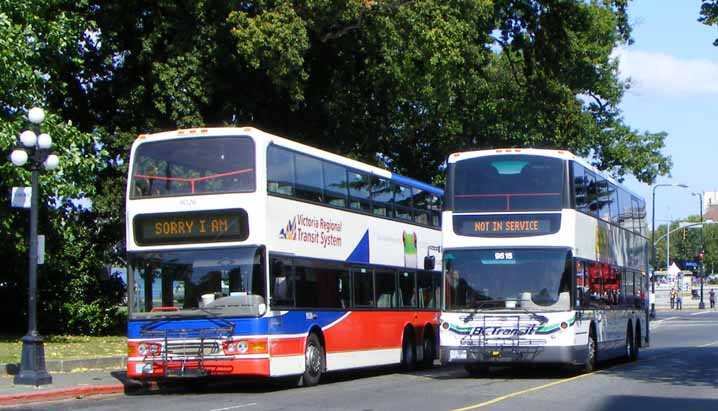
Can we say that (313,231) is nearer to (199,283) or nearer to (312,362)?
(312,362)

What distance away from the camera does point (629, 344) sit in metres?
29.2

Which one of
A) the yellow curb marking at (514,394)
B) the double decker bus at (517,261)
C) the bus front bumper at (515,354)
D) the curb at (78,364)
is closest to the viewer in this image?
the yellow curb marking at (514,394)

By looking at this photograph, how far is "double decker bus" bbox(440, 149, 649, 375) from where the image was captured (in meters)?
21.6

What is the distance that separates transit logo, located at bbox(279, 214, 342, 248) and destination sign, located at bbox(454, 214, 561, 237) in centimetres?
248

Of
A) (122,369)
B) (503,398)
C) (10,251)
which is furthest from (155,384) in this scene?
(10,251)

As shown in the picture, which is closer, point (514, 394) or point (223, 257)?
point (514, 394)

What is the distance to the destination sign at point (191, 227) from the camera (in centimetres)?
1864

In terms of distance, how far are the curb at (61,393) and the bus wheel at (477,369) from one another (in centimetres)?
Answer: 789

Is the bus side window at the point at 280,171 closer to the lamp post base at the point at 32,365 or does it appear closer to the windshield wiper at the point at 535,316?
the lamp post base at the point at 32,365

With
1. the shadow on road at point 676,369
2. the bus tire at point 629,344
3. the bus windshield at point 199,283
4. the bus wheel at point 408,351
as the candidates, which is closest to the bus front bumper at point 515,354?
the shadow on road at point 676,369

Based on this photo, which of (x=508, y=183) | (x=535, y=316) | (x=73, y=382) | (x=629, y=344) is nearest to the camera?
(x=73, y=382)

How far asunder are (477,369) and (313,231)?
20.3 ft

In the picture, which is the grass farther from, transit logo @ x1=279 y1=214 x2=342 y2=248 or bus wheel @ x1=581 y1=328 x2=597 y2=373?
bus wheel @ x1=581 y1=328 x2=597 y2=373

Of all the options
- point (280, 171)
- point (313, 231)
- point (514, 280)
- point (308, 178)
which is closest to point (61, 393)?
point (280, 171)
